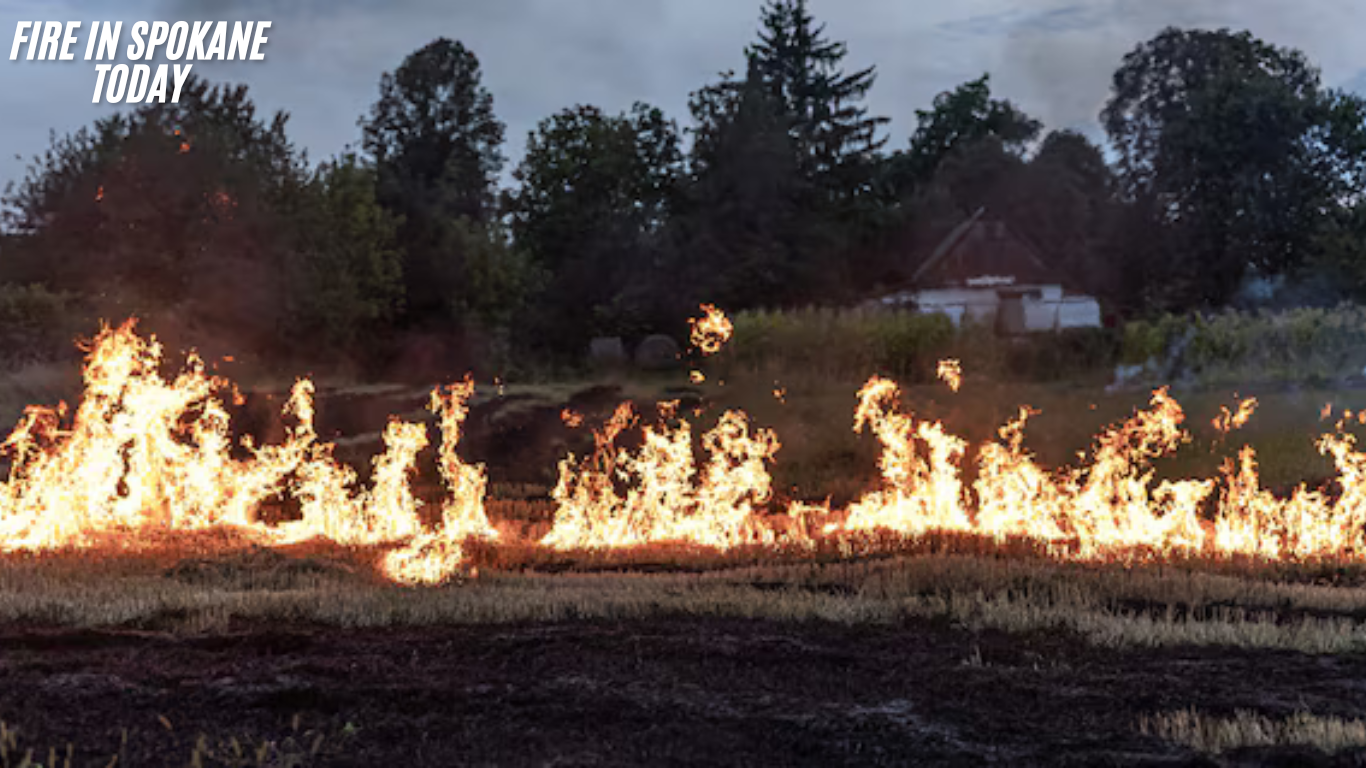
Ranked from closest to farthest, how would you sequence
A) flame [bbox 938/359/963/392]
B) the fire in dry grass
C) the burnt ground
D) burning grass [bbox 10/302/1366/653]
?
the burnt ground
burning grass [bbox 10/302/1366/653]
the fire in dry grass
flame [bbox 938/359/963/392]

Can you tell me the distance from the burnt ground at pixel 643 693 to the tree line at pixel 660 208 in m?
24.3

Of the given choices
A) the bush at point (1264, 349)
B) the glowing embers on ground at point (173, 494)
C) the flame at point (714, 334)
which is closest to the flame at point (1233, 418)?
the bush at point (1264, 349)

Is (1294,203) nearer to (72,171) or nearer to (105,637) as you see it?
(72,171)

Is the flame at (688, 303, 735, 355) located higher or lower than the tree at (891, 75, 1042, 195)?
lower

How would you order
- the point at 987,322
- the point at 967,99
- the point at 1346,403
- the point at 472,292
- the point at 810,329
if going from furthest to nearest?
the point at 967,99 < the point at 472,292 < the point at 987,322 < the point at 810,329 < the point at 1346,403

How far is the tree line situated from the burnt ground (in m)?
24.3

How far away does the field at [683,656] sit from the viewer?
24.5 feet

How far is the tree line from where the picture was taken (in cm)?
3447

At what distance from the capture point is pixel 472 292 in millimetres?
46375

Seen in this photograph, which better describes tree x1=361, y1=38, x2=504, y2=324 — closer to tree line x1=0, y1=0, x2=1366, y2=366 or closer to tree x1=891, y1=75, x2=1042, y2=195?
tree line x1=0, y1=0, x2=1366, y2=366

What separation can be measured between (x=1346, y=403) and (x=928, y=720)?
18.9 meters

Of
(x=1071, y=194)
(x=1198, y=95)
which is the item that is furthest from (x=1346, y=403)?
(x=1071, y=194)

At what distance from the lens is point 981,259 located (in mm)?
53281

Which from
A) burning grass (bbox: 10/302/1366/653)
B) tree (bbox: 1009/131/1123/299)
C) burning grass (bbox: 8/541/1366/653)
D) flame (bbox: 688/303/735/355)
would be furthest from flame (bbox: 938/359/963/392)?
tree (bbox: 1009/131/1123/299)
